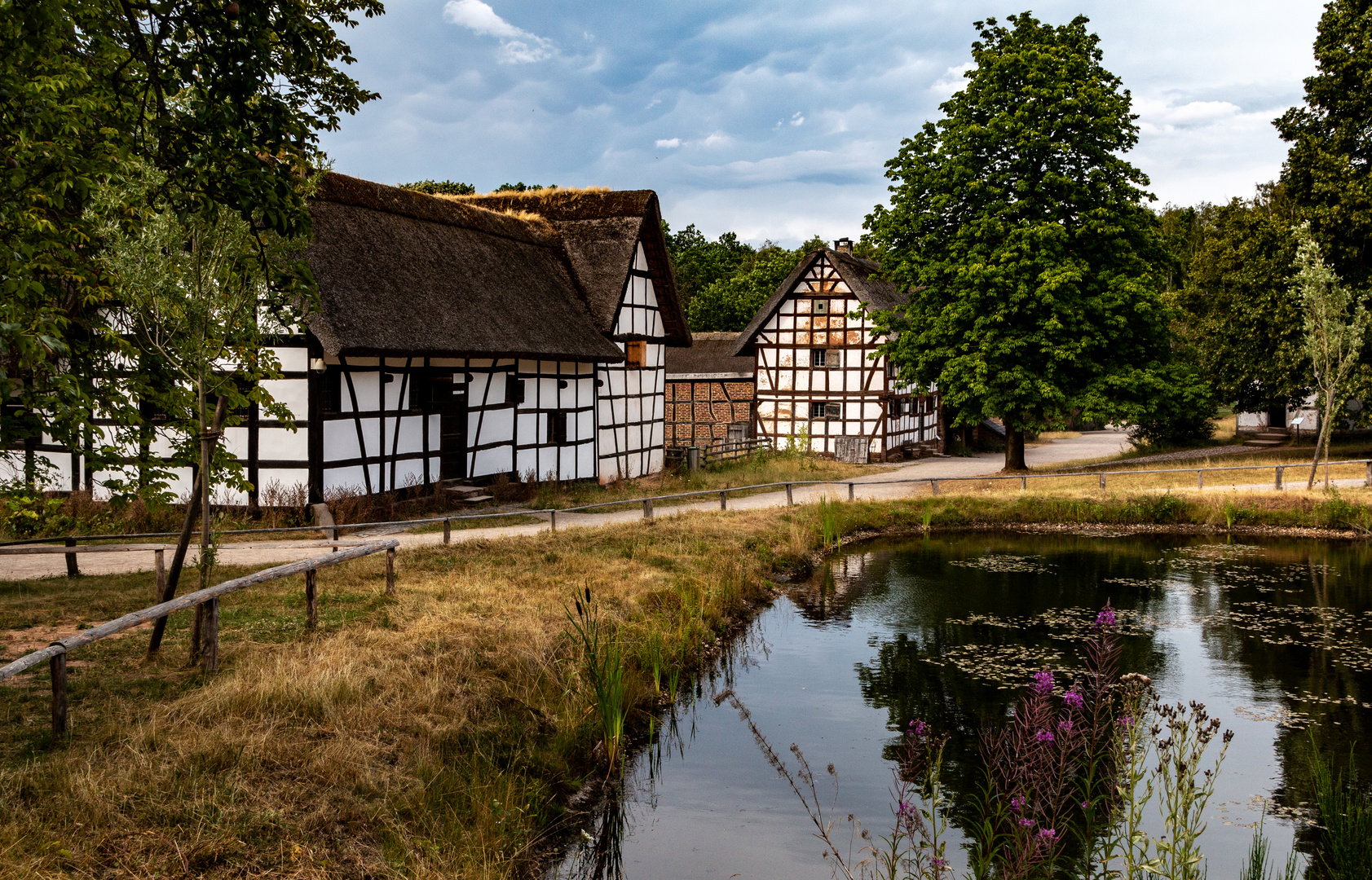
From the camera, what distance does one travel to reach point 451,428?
19844mm

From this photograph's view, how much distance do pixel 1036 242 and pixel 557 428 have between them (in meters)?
12.4

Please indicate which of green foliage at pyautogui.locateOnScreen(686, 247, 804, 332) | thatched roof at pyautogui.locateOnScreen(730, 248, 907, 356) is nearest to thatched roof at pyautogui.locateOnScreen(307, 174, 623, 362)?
thatched roof at pyautogui.locateOnScreen(730, 248, 907, 356)

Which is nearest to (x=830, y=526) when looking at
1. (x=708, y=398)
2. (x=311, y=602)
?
(x=311, y=602)

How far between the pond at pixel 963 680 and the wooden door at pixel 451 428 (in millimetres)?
8052

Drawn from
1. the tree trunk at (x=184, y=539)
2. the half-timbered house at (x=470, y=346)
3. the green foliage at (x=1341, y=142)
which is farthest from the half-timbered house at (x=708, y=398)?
the tree trunk at (x=184, y=539)

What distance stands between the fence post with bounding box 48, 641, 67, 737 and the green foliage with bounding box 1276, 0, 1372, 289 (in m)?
28.5

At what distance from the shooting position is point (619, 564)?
532 inches

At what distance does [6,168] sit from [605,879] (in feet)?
23.3

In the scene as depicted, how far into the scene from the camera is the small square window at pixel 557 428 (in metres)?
22.8

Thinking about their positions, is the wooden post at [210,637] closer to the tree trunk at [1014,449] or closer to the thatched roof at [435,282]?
the thatched roof at [435,282]

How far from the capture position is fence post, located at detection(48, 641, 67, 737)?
602 cm

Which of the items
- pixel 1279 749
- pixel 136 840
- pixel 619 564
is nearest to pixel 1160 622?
pixel 1279 749

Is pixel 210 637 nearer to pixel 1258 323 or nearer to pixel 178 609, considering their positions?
pixel 178 609

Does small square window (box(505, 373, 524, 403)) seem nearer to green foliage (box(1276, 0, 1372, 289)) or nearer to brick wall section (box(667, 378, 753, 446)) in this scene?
brick wall section (box(667, 378, 753, 446))
